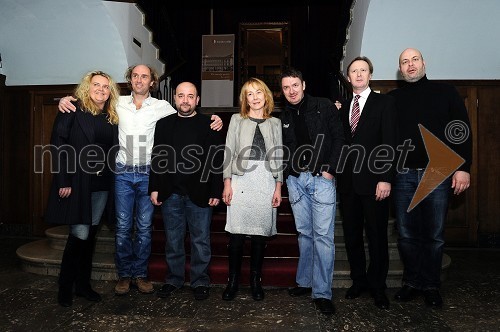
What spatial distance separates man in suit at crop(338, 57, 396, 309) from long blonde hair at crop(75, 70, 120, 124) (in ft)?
5.52

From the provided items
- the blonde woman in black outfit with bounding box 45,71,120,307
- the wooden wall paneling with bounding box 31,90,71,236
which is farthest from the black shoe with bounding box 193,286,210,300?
the wooden wall paneling with bounding box 31,90,71,236

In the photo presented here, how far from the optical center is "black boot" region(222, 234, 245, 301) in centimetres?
272

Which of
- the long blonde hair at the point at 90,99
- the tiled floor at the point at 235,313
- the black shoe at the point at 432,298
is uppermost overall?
the long blonde hair at the point at 90,99

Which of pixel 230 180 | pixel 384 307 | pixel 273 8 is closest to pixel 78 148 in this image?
pixel 230 180

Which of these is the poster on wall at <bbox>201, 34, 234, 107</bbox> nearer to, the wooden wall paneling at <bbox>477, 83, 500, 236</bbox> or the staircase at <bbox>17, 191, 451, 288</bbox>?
the staircase at <bbox>17, 191, 451, 288</bbox>

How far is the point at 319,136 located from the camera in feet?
8.57

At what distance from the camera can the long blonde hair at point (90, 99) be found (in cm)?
267

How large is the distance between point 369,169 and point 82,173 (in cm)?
196

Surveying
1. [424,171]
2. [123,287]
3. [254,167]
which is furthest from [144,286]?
[424,171]

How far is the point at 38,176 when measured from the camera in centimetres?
501

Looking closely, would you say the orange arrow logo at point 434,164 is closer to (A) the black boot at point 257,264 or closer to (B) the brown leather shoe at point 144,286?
(A) the black boot at point 257,264

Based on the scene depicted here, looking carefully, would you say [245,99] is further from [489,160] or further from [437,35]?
[489,160]

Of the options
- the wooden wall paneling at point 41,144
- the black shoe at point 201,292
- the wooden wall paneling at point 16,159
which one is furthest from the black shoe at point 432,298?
the wooden wall paneling at point 16,159

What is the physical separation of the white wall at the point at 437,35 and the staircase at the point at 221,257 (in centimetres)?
195
